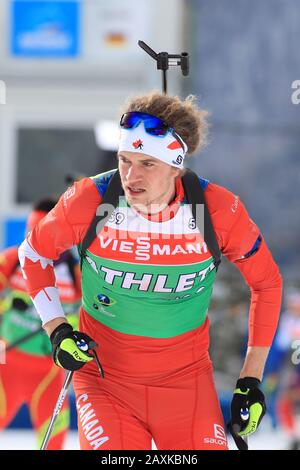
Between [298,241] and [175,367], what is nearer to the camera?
[175,367]

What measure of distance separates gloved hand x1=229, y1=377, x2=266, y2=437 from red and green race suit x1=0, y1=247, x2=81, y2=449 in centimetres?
222

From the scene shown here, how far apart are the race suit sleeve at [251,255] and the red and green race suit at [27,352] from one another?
2195 millimetres

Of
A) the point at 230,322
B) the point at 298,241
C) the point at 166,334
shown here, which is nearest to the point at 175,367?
the point at 166,334

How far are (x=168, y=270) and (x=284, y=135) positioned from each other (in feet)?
25.9

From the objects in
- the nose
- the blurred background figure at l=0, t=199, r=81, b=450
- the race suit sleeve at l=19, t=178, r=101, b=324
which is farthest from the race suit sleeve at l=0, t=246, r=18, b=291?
the nose

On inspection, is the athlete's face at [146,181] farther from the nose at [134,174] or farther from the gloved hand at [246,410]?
the gloved hand at [246,410]

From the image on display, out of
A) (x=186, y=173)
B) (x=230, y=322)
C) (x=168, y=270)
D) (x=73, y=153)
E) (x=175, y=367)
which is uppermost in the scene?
(x=186, y=173)

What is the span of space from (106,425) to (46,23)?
25.8ft

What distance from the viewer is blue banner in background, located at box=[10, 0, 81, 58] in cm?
1071

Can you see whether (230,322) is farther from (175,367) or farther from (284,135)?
(175,367)

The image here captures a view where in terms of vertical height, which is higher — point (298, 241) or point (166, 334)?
point (166, 334)

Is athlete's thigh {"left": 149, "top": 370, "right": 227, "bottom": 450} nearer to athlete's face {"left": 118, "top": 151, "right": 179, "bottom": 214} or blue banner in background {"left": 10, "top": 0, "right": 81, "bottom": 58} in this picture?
athlete's face {"left": 118, "top": 151, "right": 179, "bottom": 214}

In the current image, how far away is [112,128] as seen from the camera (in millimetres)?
11211

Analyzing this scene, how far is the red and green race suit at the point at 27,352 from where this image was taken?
18.9 feet
